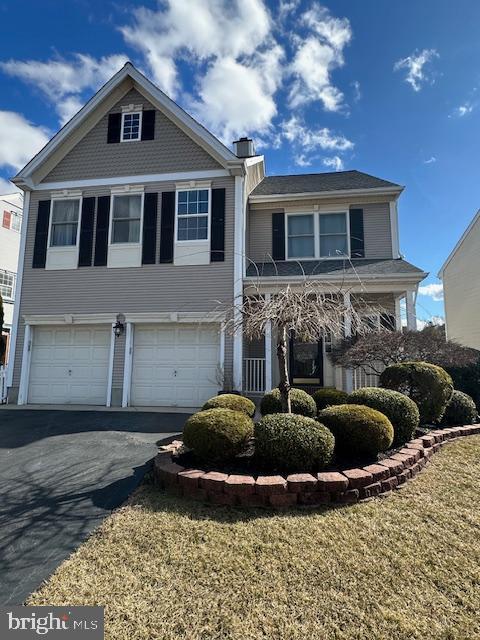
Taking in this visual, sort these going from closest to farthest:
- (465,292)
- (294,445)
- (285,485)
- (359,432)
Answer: (285,485), (294,445), (359,432), (465,292)

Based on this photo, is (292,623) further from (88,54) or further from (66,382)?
(88,54)

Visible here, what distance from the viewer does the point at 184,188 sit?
10.9m

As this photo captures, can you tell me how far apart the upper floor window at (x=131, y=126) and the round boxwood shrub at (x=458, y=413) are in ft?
37.3

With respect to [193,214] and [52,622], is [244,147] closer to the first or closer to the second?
[193,214]

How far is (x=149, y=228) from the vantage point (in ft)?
35.6

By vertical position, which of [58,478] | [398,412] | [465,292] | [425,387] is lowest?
[58,478]

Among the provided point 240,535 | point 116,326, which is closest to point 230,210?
point 116,326

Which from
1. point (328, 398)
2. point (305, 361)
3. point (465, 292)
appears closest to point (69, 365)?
point (305, 361)

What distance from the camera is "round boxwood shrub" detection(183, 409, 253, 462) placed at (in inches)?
174

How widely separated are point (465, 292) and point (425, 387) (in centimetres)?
1376

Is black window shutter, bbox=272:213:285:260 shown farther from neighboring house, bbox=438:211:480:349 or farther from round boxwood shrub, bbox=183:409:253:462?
neighboring house, bbox=438:211:480:349

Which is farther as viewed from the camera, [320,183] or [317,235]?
[320,183]

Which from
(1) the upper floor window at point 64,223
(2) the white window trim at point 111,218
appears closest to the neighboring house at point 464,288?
(2) the white window trim at point 111,218

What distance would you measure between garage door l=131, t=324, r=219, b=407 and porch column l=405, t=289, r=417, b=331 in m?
5.32
